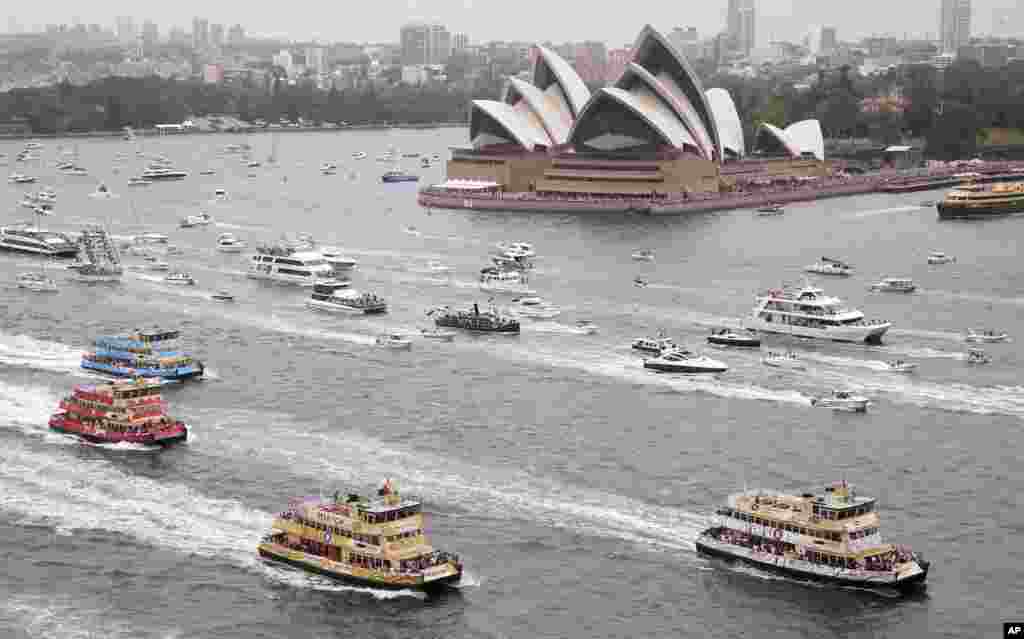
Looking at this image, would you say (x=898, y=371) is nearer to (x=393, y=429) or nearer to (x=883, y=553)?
Answer: (x=393, y=429)

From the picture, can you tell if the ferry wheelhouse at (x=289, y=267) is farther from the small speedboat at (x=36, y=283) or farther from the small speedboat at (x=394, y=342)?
the small speedboat at (x=394, y=342)

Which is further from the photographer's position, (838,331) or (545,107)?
(545,107)

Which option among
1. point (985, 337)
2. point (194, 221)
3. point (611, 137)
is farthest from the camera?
point (611, 137)

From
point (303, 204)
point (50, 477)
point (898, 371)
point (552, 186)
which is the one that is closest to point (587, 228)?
point (552, 186)

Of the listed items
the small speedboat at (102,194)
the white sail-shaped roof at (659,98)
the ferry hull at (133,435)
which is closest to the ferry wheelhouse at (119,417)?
the ferry hull at (133,435)

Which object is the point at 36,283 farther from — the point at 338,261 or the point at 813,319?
the point at 813,319

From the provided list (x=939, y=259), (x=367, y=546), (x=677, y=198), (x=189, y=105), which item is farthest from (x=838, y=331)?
(x=189, y=105)

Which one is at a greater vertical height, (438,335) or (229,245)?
(229,245)

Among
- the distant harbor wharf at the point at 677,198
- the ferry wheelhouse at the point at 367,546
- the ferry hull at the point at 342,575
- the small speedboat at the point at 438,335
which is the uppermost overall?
the distant harbor wharf at the point at 677,198
